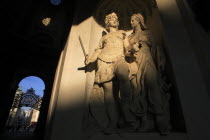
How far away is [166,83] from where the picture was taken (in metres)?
2.08

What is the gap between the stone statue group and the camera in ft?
6.03

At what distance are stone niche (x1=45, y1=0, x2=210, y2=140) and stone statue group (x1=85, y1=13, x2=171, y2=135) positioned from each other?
0.28 ft

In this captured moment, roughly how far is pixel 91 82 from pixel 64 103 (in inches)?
26.3

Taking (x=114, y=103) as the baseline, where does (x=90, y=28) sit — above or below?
above

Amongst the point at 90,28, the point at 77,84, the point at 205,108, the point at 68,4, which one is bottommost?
the point at 205,108

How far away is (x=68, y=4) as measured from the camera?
757cm

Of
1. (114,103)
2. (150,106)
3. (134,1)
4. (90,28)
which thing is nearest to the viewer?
(150,106)

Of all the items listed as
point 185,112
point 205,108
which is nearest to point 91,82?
point 185,112

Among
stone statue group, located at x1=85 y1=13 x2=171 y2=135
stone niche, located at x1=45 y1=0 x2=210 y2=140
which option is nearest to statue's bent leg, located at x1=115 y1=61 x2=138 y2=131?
stone statue group, located at x1=85 y1=13 x2=171 y2=135

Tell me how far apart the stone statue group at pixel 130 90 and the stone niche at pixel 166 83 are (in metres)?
0.08

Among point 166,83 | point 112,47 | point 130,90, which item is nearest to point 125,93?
point 130,90

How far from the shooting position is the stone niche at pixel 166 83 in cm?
170

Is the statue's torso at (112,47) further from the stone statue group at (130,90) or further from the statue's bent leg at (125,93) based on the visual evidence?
the statue's bent leg at (125,93)

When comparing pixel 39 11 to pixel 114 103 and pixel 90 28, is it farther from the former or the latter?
pixel 114 103
